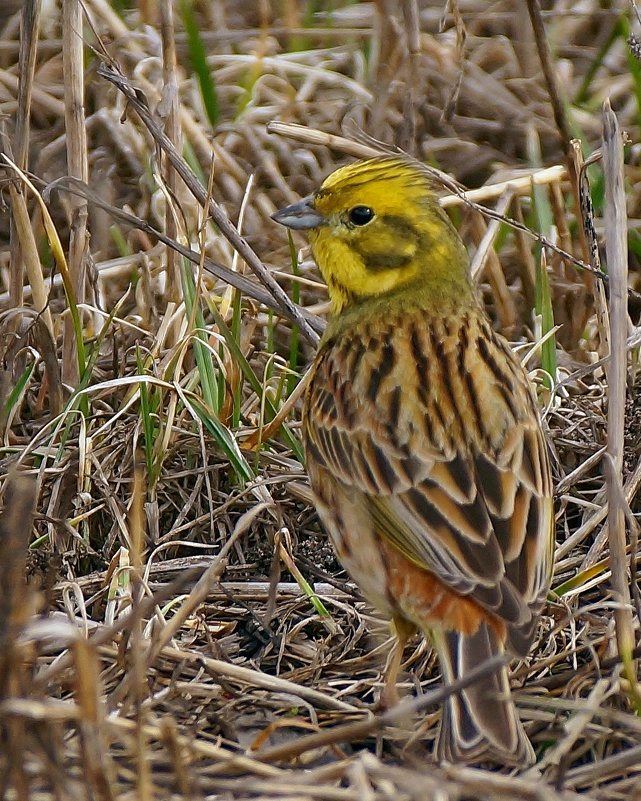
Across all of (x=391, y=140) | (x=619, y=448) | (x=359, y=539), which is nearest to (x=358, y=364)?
(x=359, y=539)

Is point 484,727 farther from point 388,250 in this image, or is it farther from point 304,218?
point 304,218

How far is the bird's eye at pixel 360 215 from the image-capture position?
4.23 meters

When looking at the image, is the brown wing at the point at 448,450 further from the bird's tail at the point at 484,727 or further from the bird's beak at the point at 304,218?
the bird's beak at the point at 304,218

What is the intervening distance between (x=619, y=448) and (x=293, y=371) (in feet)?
4.85

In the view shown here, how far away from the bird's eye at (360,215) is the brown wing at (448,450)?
310 millimetres

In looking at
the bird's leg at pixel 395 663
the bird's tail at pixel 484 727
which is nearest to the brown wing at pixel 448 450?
the bird's tail at pixel 484 727

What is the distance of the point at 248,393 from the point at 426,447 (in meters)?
1.45

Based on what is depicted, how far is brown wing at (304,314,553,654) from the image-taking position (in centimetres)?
343

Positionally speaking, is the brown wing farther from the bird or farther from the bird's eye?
the bird's eye

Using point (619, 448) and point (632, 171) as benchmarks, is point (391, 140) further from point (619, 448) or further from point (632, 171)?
point (619, 448)

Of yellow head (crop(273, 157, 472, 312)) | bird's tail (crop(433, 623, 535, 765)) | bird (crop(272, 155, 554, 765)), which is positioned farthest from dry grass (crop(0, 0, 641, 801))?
yellow head (crop(273, 157, 472, 312))

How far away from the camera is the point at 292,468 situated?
4.64 metres

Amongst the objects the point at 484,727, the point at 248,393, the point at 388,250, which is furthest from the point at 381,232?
the point at 484,727

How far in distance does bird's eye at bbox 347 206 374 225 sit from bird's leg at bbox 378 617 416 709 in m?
1.16
